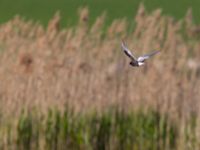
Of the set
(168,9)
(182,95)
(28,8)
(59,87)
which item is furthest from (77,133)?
(28,8)

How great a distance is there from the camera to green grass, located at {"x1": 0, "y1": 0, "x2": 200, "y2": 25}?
43.8 ft

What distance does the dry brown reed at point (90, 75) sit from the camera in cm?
594

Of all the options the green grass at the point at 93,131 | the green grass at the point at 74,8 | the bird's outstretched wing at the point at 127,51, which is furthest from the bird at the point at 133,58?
the green grass at the point at 74,8

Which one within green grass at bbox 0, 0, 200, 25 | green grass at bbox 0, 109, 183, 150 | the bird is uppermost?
green grass at bbox 0, 0, 200, 25

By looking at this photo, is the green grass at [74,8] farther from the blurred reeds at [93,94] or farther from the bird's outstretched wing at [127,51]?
the bird's outstretched wing at [127,51]

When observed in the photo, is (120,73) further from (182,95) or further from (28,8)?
(28,8)

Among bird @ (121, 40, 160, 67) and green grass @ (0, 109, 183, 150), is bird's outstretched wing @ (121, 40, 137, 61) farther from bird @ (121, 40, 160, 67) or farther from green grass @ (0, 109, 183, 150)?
green grass @ (0, 109, 183, 150)

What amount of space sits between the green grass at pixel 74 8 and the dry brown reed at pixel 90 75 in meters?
6.69

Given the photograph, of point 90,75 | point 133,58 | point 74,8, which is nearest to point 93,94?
point 90,75

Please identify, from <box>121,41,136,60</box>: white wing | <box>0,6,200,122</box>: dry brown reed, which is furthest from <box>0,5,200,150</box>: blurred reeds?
<box>121,41,136,60</box>: white wing

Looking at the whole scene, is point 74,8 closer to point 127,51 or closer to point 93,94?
point 93,94

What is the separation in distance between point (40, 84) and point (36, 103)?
0.13 m

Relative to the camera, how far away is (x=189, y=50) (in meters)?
6.11

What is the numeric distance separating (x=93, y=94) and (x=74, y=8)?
29.7ft
